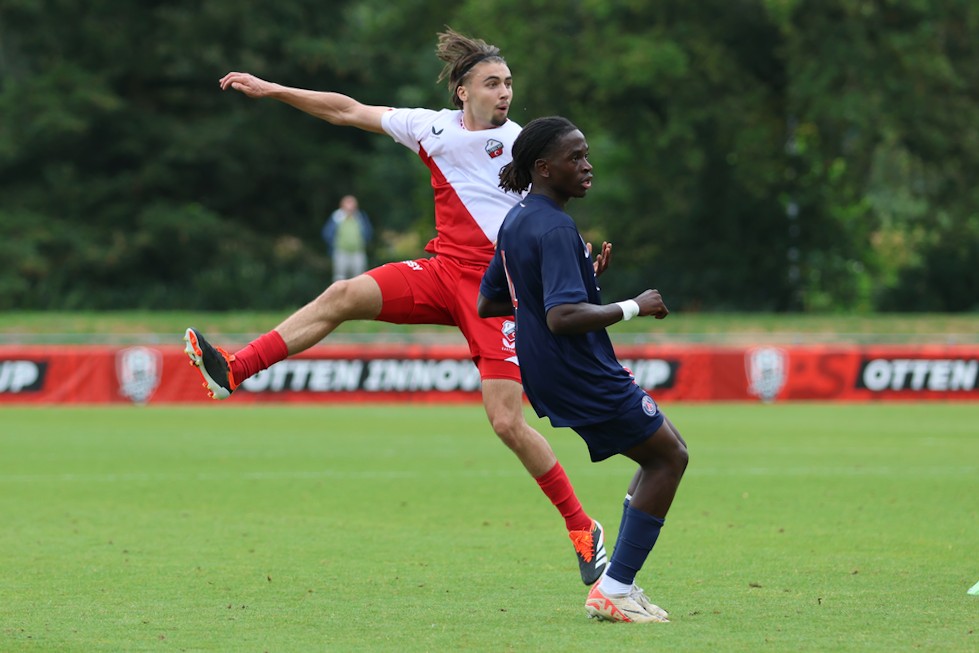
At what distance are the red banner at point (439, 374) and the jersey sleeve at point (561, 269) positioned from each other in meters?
18.3

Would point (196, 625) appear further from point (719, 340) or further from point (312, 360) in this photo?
point (719, 340)

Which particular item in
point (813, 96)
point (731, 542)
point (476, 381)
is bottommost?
point (476, 381)

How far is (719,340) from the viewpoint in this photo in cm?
2797

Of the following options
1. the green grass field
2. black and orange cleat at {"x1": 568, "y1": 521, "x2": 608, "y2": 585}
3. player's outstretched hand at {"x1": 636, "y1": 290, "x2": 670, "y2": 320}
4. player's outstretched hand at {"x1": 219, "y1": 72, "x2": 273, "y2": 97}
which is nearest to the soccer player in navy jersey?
player's outstretched hand at {"x1": 636, "y1": 290, "x2": 670, "y2": 320}

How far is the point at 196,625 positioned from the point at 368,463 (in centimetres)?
886

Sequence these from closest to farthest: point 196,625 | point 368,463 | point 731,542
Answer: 1. point 196,625
2. point 731,542
3. point 368,463

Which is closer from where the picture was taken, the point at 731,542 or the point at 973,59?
the point at 731,542

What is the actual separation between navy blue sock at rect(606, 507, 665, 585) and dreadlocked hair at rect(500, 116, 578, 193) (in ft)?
4.95

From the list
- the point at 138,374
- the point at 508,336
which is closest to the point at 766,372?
the point at 138,374

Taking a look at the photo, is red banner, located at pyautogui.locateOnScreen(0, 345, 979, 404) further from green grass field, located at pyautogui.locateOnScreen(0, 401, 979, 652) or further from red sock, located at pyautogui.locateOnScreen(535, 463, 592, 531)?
red sock, located at pyautogui.locateOnScreen(535, 463, 592, 531)

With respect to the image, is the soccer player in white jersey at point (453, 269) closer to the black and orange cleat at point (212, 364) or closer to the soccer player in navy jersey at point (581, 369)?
the black and orange cleat at point (212, 364)

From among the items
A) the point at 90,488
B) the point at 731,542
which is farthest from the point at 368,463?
the point at 731,542

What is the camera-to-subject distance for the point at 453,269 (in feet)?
26.9

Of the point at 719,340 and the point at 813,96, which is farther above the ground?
the point at 813,96
